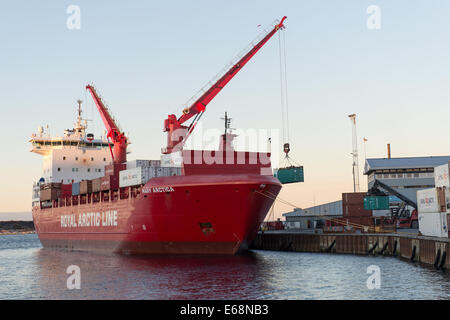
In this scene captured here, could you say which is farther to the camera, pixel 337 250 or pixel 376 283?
pixel 337 250

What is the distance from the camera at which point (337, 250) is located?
134ft

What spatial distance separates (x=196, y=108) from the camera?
45969 mm

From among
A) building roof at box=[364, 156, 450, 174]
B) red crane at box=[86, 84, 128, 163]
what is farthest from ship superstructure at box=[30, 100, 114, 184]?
building roof at box=[364, 156, 450, 174]

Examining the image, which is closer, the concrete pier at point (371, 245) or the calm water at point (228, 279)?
the calm water at point (228, 279)

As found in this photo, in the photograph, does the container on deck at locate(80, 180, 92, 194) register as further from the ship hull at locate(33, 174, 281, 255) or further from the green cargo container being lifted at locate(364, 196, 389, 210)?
the green cargo container being lifted at locate(364, 196, 389, 210)

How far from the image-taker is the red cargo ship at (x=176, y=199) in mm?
33469

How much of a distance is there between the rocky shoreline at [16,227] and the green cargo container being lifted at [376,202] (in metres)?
146

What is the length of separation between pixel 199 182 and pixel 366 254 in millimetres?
15669

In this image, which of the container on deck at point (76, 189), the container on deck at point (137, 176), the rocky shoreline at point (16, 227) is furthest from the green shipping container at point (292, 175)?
the rocky shoreline at point (16, 227)

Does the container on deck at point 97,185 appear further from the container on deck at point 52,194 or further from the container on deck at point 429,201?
the container on deck at point 429,201

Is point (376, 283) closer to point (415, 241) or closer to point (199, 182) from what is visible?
point (415, 241)

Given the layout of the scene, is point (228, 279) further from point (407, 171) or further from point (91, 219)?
point (407, 171)

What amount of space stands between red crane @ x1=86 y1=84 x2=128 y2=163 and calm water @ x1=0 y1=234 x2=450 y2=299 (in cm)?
1640

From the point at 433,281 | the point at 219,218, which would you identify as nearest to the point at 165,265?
the point at 219,218
